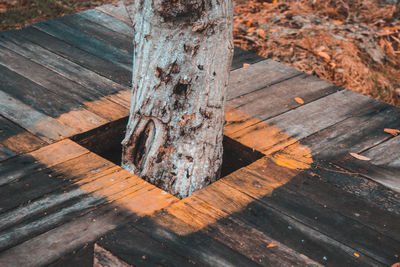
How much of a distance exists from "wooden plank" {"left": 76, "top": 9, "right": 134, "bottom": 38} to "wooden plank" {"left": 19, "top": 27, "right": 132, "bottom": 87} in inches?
20.2

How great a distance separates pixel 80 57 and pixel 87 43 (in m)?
0.30

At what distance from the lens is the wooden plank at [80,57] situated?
3320 millimetres

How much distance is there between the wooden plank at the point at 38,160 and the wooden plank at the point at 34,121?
94 millimetres

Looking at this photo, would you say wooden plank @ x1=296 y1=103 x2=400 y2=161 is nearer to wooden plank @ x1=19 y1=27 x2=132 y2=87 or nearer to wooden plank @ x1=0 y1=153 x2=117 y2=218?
wooden plank @ x1=0 y1=153 x2=117 y2=218

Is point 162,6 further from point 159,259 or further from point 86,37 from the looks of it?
point 86,37

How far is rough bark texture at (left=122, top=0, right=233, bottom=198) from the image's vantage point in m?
2.18

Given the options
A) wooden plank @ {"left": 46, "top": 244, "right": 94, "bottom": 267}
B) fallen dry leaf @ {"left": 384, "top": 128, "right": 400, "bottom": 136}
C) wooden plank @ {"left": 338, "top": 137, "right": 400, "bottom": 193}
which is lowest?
wooden plank @ {"left": 46, "top": 244, "right": 94, "bottom": 267}

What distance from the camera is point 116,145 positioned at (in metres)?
2.89

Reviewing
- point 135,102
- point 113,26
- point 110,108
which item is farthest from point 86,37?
point 135,102

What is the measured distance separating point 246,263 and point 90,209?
709mm

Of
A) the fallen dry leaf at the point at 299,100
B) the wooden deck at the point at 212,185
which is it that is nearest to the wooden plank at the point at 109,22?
the wooden deck at the point at 212,185

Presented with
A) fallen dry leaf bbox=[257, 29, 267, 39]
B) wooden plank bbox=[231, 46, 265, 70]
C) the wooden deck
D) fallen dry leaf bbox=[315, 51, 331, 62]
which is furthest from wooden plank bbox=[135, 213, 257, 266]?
fallen dry leaf bbox=[257, 29, 267, 39]

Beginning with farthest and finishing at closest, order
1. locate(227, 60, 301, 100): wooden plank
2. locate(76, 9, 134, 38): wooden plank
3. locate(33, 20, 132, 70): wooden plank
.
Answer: locate(76, 9, 134, 38): wooden plank < locate(33, 20, 132, 70): wooden plank < locate(227, 60, 301, 100): wooden plank

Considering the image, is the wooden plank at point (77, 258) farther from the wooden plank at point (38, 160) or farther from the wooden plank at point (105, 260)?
the wooden plank at point (38, 160)
